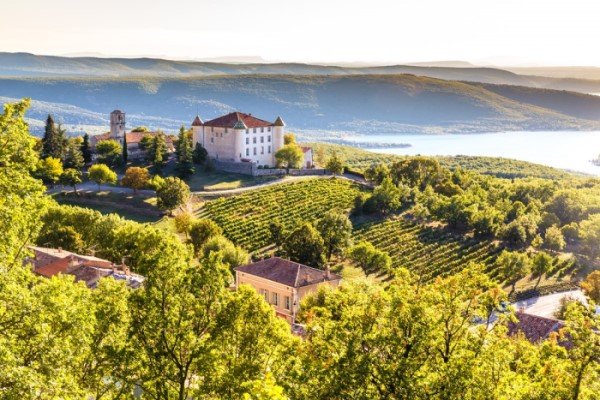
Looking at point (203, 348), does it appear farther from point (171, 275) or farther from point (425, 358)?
point (425, 358)

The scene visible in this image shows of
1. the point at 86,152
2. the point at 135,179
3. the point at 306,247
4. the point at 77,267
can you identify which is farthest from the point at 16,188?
the point at 86,152

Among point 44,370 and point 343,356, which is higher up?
point 44,370

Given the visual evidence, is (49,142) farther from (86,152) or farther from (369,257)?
(369,257)

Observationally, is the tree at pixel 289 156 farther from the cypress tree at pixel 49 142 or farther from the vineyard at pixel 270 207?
the cypress tree at pixel 49 142

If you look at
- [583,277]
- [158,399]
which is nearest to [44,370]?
[158,399]

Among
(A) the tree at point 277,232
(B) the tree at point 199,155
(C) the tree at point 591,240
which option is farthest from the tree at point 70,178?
(C) the tree at point 591,240
